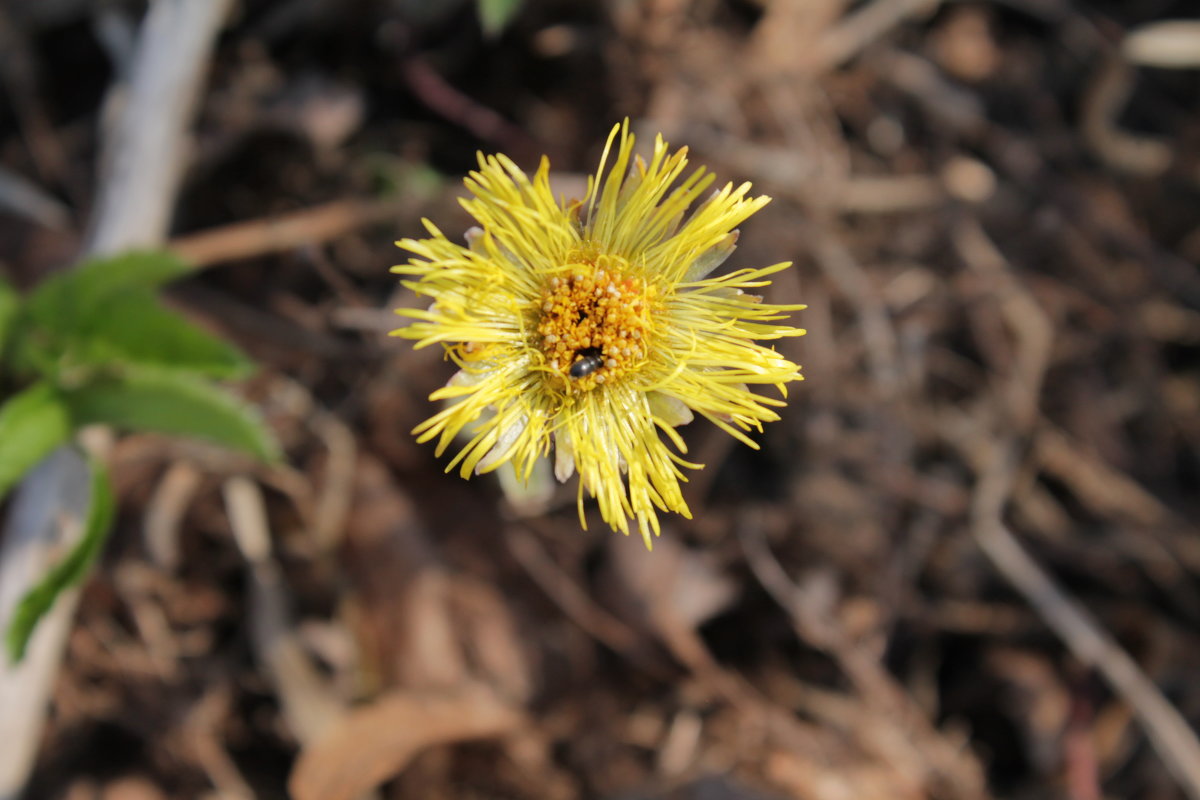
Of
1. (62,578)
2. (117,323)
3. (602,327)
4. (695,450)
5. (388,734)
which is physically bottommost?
(388,734)

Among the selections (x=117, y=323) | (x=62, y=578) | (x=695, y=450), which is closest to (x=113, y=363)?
(x=117, y=323)

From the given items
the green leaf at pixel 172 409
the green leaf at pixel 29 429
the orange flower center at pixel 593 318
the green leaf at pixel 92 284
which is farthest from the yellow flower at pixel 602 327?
the green leaf at pixel 29 429

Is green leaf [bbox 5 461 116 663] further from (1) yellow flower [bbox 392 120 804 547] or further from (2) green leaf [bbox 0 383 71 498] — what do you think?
(1) yellow flower [bbox 392 120 804 547]

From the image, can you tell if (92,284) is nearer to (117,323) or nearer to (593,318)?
(117,323)

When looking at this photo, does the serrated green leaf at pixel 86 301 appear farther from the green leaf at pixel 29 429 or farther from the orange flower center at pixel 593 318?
the orange flower center at pixel 593 318

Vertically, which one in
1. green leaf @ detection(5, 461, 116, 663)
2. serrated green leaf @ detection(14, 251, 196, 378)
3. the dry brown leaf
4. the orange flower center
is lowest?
the dry brown leaf

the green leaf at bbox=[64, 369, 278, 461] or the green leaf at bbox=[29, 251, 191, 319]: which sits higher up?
the green leaf at bbox=[29, 251, 191, 319]

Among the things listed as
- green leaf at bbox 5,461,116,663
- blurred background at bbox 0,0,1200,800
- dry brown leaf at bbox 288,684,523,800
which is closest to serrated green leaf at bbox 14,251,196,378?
green leaf at bbox 5,461,116,663
